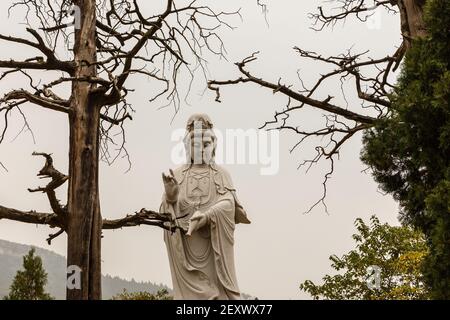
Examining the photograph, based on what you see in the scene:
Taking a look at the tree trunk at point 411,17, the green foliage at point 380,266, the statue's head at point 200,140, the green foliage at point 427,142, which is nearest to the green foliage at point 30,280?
the green foliage at point 380,266

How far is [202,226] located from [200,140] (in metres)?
0.96

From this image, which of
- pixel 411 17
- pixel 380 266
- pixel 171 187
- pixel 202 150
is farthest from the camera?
pixel 380 266

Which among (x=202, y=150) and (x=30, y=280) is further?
(x=30, y=280)

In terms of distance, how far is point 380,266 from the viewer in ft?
59.0

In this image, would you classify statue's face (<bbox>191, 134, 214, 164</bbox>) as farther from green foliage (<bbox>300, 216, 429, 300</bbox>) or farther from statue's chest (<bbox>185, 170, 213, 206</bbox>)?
green foliage (<bbox>300, 216, 429, 300</bbox>)

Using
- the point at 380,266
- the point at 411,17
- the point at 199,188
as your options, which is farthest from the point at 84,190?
the point at 380,266

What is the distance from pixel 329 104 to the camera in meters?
9.28

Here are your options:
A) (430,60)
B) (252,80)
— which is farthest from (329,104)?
(430,60)

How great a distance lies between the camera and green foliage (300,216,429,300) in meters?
17.2

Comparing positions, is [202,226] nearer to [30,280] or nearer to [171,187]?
[171,187]

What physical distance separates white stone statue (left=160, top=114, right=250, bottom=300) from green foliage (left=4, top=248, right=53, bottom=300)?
12202 mm

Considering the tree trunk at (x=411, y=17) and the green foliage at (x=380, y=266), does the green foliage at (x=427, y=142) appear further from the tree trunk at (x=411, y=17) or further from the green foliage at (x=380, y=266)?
the green foliage at (x=380, y=266)

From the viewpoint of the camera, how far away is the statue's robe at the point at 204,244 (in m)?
8.08

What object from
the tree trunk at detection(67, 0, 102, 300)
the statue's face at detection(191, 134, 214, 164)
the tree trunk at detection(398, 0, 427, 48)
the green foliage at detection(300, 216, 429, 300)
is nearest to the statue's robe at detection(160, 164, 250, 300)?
the statue's face at detection(191, 134, 214, 164)
